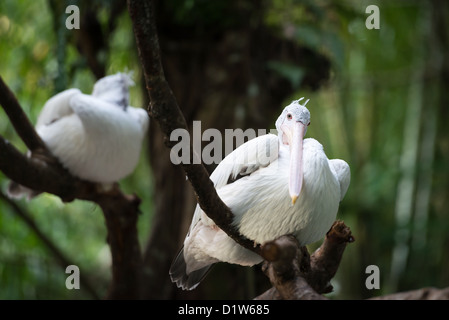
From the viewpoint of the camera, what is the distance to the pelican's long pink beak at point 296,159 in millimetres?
1230

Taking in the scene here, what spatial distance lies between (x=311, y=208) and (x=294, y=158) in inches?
6.4

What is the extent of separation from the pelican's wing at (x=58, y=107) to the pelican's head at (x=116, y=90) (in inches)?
5.4

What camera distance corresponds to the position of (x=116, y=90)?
254cm

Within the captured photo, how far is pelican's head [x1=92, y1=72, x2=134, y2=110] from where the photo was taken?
2510 mm

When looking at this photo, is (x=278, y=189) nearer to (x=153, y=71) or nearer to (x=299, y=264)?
(x=299, y=264)

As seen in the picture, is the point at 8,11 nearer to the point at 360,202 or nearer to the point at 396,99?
the point at 360,202

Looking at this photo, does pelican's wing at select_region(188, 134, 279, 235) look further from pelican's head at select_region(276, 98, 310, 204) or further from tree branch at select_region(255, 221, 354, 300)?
tree branch at select_region(255, 221, 354, 300)

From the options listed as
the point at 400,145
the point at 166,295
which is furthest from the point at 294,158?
the point at 400,145

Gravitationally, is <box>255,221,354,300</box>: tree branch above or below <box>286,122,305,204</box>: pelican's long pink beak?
below

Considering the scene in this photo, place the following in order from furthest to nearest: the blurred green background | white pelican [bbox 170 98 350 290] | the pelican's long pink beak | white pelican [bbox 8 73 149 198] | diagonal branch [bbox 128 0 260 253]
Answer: the blurred green background
white pelican [bbox 8 73 149 198]
white pelican [bbox 170 98 350 290]
the pelican's long pink beak
diagonal branch [bbox 128 0 260 253]

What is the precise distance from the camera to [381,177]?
455 cm
